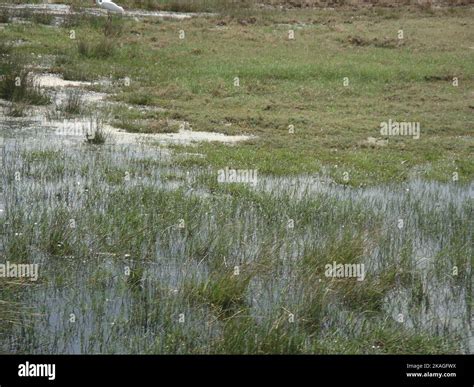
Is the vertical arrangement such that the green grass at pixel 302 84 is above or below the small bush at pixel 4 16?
below

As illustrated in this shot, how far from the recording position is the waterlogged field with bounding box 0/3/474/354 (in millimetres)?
8945

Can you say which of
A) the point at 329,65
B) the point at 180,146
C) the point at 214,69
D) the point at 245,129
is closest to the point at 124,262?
the point at 180,146

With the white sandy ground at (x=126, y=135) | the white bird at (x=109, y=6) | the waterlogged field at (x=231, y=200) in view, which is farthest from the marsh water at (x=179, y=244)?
the white bird at (x=109, y=6)

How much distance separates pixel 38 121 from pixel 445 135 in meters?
8.12

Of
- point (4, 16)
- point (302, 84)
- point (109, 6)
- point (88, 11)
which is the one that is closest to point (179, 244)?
point (302, 84)

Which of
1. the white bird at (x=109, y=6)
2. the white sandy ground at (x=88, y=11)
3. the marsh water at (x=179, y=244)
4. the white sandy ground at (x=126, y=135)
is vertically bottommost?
the marsh water at (x=179, y=244)

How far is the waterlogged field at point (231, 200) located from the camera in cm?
895

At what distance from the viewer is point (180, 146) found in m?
15.8

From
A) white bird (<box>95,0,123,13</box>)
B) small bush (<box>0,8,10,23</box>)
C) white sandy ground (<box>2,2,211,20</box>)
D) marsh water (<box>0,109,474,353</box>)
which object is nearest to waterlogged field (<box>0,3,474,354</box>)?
marsh water (<box>0,109,474,353</box>)

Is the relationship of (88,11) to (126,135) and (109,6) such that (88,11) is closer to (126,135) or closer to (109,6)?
(109,6)

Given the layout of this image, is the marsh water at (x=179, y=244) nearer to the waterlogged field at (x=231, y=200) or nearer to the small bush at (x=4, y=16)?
the waterlogged field at (x=231, y=200)

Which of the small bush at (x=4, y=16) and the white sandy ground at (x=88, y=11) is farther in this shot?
the white sandy ground at (x=88, y=11)

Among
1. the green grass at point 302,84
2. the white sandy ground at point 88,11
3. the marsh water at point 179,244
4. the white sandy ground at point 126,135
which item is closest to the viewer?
the marsh water at point 179,244

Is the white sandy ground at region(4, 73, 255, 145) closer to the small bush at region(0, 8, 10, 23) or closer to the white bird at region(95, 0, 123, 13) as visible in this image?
the small bush at region(0, 8, 10, 23)
